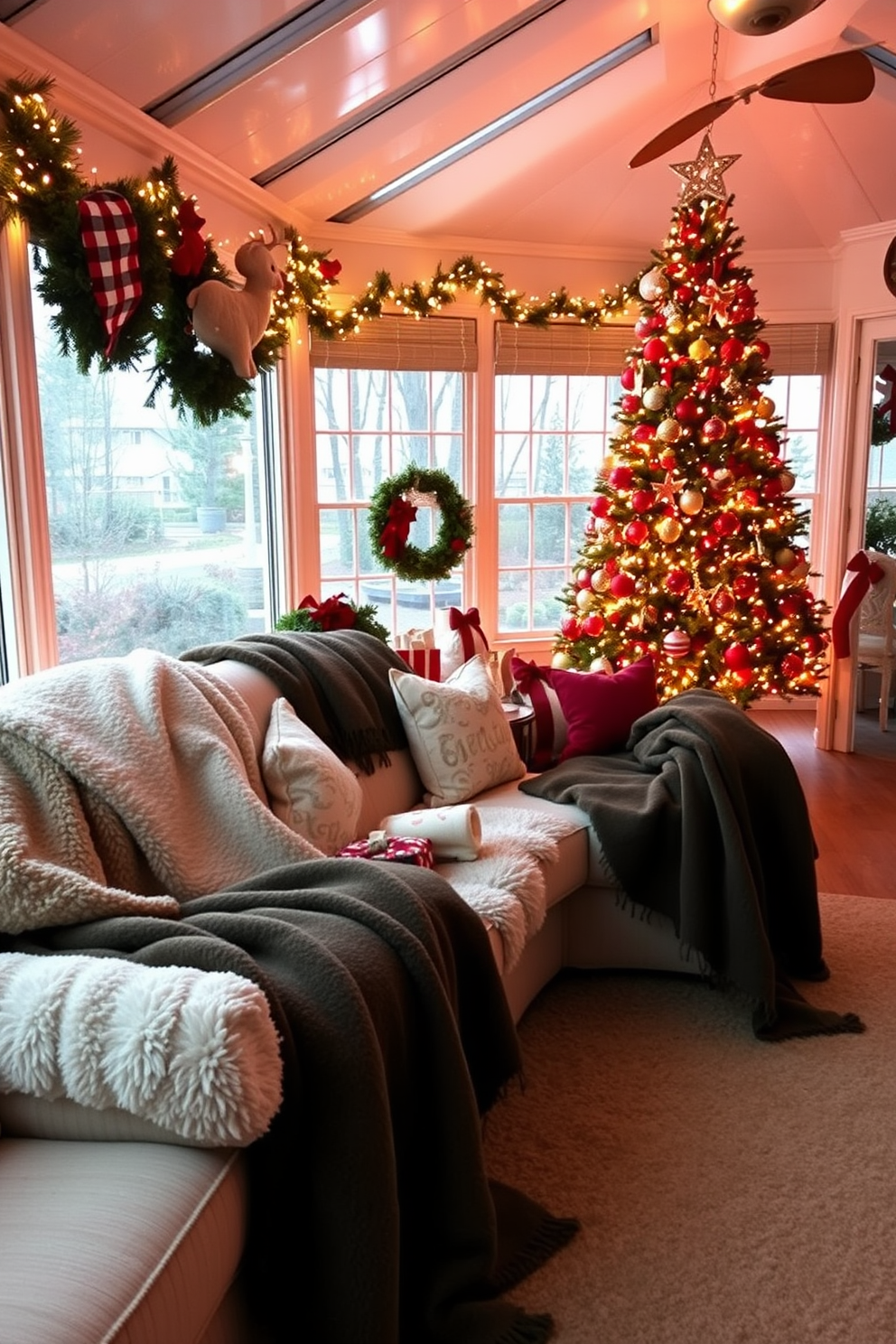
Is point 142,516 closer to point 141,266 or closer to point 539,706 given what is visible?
point 141,266

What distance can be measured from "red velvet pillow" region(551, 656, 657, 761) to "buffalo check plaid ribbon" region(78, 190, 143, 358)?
5.49ft

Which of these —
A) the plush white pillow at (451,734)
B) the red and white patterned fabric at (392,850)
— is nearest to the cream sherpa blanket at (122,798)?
the red and white patterned fabric at (392,850)

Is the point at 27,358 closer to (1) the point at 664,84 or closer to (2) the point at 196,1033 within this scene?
(2) the point at 196,1033

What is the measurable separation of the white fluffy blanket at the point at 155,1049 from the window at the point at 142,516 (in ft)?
6.51

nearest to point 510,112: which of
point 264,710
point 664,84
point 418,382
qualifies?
point 664,84

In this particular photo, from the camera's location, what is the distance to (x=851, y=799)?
4391 mm

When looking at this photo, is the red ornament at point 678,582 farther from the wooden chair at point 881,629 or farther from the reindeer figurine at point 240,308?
the reindeer figurine at point 240,308

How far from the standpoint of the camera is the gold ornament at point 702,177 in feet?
14.2

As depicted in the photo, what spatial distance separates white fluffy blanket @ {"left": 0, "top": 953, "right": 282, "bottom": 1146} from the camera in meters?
1.24

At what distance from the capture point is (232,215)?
13.0ft

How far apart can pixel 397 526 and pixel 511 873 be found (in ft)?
8.18

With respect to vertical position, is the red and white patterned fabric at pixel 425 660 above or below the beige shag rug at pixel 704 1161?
above

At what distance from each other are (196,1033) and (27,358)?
214 cm

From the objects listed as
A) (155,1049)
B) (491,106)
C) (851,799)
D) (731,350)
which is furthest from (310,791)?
(491,106)
